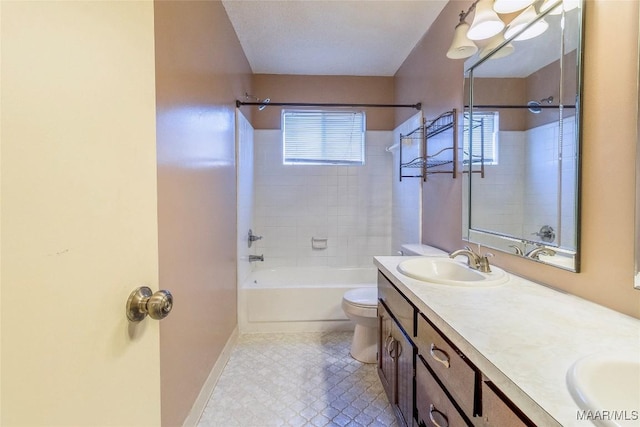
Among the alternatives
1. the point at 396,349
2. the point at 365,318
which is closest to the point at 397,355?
the point at 396,349

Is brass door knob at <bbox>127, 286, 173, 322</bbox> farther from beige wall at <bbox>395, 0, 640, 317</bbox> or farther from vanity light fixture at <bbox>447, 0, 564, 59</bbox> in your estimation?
vanity light fixture at <bbox>447, 0, 564, 59</bbox>

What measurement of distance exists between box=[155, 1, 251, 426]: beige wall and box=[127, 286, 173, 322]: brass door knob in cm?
67

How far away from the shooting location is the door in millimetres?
380

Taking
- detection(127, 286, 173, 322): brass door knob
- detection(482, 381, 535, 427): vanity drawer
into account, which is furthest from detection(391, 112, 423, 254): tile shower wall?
detection(127, 286, 173, 322): brass door knob

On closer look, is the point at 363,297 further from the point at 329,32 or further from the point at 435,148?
the point at 329,32

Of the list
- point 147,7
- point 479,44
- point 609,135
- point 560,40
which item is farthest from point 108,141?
point 479,44

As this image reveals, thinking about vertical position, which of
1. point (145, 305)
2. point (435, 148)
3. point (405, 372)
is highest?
point (435, 148)

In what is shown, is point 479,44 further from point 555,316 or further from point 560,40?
point 555,316

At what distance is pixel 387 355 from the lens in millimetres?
1650

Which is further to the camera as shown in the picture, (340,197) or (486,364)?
(340,197)

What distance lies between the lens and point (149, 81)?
0.66 m

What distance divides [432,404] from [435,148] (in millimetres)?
1784

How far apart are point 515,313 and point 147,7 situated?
1.24 metres

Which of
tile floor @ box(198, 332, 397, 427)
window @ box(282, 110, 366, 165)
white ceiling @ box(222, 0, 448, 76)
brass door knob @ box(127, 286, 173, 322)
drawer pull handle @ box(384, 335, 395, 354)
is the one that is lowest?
tile floor @ box(198, 332, 397, 427)
